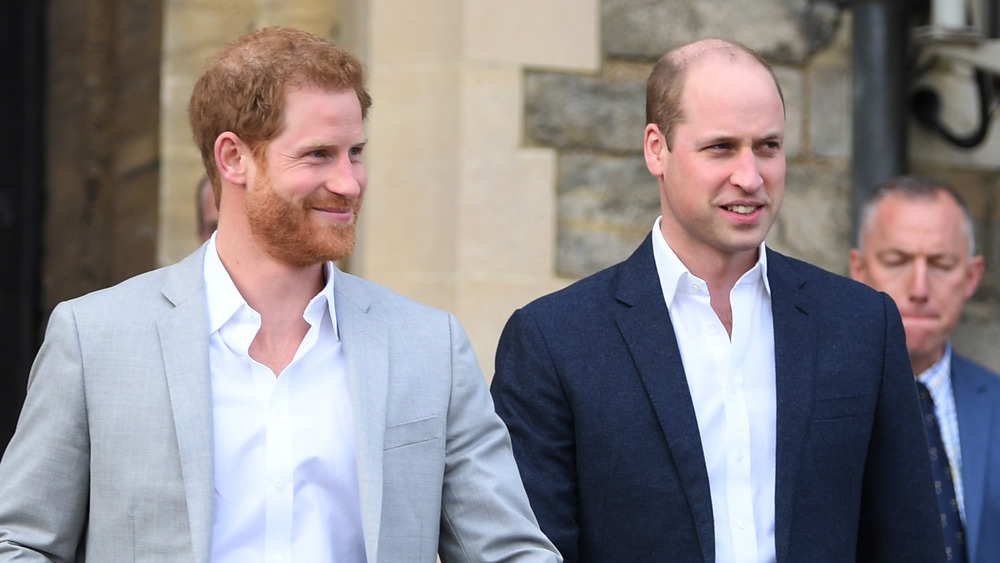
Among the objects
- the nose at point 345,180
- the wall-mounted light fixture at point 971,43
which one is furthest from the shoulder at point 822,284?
the wall-mounted light fixture at point 971,43

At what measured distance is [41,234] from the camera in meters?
5.52

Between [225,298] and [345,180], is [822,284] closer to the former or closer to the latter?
[345,180]

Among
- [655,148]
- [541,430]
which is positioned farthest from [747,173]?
[541,430]

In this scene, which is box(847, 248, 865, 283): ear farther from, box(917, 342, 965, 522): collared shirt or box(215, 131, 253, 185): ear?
box(215, 131, 253, 185): ear

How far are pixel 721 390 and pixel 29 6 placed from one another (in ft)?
10.0

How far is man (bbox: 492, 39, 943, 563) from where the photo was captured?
3264 mm

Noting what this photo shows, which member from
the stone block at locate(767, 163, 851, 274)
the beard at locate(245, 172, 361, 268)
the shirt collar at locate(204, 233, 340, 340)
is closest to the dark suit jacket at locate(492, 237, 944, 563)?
the shirt collar at locate(204, 233, 340, 340)

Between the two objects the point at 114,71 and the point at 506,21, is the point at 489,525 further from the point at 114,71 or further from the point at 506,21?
the point at 114,71

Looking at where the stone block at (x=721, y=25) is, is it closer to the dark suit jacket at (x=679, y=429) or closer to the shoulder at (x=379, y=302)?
the dark suit jacket at (x=679, y=429)

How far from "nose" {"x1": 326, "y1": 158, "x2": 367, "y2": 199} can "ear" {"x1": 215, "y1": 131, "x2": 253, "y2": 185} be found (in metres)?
0.16

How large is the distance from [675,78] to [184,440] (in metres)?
1.40

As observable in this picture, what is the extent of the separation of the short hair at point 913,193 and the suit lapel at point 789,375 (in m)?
1.39

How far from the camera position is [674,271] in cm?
347

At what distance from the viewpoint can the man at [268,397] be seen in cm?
266
